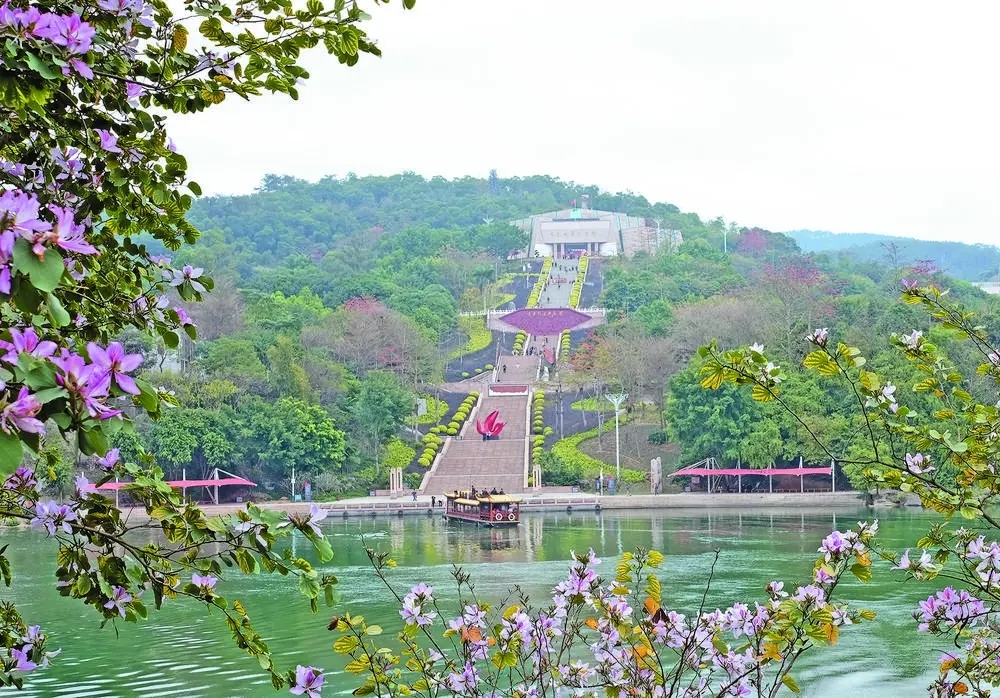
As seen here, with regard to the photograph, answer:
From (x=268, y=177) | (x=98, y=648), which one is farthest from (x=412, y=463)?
(x=268, y=177)

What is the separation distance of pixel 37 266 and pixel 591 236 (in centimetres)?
7593

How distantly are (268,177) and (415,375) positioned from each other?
66.9 m

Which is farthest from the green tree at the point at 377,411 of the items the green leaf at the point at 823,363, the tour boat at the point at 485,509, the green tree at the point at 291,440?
the green leaf at the point at 823,363

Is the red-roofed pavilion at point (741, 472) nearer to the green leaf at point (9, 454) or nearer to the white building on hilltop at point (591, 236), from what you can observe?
the green leaf at point (9, 454)

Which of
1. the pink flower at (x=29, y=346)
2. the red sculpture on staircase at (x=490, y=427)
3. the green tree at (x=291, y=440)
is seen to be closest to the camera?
the pink flower at (x=29, y=346)

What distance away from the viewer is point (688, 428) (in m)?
32.7

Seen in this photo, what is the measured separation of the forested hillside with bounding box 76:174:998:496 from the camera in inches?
1272

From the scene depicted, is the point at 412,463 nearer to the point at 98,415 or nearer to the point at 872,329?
the point at 872,329

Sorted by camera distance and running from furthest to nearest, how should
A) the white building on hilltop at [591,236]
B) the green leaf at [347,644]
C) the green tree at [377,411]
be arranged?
the white building on hilltop at [591,236] → the green tree at [377,411] → the green leaf at [347,644]

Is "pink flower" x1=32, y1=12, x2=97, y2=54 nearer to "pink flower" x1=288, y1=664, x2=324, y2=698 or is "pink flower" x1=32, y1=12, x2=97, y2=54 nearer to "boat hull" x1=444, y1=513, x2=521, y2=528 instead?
"pink flower" x1=288, y1=664, x2=324, y2=698

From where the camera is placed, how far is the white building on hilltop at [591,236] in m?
76.2

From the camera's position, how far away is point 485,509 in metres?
27.3

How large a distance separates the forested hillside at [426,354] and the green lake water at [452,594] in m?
4.04

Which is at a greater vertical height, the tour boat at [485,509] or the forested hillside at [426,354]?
the forested hillside at [426,354]
